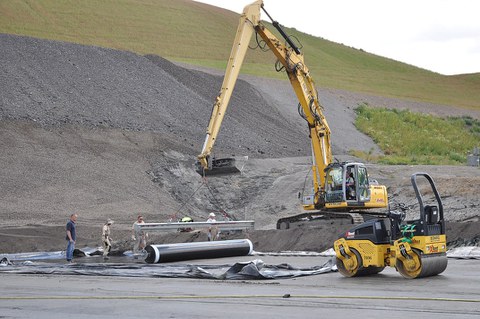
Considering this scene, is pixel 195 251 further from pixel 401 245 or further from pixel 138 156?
pixel 138 156

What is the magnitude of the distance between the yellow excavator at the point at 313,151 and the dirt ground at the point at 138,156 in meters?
1.07

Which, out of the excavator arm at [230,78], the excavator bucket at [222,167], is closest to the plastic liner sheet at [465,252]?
the excavator arm at [230,78]

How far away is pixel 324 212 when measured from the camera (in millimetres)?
32688

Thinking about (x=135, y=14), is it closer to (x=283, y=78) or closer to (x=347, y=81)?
(x=283, y=78)

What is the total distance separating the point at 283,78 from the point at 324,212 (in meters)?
48.9

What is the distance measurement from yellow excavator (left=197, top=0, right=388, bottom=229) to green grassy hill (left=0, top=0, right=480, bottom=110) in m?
39.7

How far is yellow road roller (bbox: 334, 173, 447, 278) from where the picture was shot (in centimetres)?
1770

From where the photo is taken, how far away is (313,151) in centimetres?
3319

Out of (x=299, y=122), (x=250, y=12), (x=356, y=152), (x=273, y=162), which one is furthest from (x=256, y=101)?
(x=250, y=12)

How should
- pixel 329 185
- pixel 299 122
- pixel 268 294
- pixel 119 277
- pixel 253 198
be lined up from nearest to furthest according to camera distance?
pixel 268 294 → pixel 119 277 → pixel 329 185 → pixel 253 198 → pixel 299 122

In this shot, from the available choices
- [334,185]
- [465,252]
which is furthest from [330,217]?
[465,252]

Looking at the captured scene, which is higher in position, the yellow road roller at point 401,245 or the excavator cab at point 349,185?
the excavator cab at point 349,185

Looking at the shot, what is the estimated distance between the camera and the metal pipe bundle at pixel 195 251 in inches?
989

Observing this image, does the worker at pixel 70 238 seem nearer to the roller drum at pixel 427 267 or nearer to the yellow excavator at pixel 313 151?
the yellow excavator at pixel 313 151
